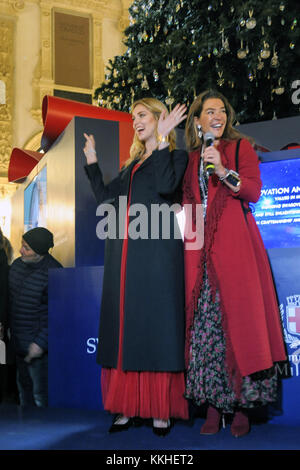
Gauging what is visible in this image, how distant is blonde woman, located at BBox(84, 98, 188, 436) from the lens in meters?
2.12

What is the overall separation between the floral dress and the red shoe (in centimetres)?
5

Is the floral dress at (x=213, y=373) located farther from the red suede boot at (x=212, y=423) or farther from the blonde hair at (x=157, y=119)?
the blonde hair at (x=157, y=119)

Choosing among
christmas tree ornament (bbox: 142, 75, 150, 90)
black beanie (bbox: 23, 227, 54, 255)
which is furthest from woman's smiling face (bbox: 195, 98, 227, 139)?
christmas tree ornament (bbox: 142, 75, 150, 90)

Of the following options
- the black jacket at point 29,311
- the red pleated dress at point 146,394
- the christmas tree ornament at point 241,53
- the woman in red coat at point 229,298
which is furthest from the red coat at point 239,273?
the christmas tree ornament at point 241,53

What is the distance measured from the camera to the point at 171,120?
7.24 ft

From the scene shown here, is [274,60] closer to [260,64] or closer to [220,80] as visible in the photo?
[260,64]

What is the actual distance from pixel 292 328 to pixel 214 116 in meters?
0.93

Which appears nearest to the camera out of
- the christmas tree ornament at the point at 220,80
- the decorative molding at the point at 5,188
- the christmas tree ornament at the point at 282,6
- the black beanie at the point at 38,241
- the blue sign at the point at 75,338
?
the blue sign at the point at 75,338

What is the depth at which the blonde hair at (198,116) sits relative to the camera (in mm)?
2281

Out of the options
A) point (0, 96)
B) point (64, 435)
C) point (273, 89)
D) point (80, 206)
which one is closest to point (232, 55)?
point (273, 89)

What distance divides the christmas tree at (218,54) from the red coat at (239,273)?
2680 mm
